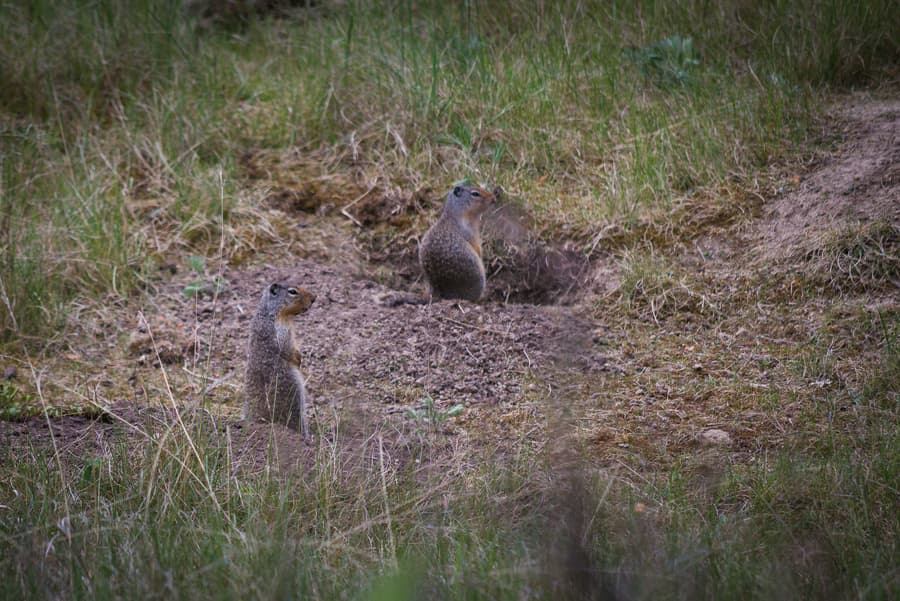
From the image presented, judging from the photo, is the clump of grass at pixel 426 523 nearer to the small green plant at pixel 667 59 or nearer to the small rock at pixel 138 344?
the small rock at pixel 138 344

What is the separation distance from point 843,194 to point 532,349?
7.02 feet

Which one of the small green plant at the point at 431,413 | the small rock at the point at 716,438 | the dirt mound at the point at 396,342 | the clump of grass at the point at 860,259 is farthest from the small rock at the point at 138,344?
the clump of grass at the point at 860,259

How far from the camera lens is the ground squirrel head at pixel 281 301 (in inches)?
177

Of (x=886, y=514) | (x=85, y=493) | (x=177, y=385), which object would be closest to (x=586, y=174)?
(x=177, y=385)

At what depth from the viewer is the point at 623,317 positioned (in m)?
5.34

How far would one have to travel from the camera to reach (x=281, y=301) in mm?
4547

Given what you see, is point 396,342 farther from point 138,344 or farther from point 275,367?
point 138,344

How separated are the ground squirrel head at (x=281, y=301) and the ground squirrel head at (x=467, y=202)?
5.14 feet

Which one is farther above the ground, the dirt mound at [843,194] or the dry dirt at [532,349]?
the dirt mound at [843,194]

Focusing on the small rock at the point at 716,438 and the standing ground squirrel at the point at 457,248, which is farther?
the standing ground squirrel at the point at 457,248

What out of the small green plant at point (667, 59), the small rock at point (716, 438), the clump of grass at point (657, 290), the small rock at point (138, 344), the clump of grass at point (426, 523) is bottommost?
the small rock at point (138, 344)

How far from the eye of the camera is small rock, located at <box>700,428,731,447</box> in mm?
3996

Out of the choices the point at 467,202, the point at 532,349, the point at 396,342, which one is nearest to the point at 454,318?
the point at 396,342

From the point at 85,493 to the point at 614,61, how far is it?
5.12 m
